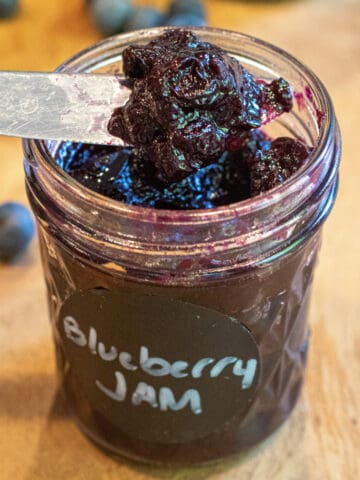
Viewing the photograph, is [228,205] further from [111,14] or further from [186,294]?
[111,14]

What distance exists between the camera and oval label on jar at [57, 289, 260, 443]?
65 centimetres

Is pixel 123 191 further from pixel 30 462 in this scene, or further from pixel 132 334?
pixel 30 462

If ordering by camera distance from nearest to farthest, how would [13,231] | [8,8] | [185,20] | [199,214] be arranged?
1. [199,214]
2. [13,231]
3. [185,20]
4. [8,8]

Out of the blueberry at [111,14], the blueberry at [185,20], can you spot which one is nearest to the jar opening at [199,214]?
the blueberry at [185,20]

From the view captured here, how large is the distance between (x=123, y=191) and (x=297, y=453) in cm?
40

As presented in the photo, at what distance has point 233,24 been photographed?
1.46 metres

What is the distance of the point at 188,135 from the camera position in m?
0.60

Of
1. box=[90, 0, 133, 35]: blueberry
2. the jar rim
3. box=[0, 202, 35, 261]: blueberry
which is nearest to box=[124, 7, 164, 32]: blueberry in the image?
box=[90, 0, 133, 35]: blueberry

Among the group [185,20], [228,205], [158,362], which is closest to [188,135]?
[228,205]

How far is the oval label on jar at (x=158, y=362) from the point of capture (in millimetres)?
650

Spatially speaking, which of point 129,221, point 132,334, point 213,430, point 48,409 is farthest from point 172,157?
point 48,409

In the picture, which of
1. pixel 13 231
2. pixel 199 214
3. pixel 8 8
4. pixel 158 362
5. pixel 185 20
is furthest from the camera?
pixel 8 8

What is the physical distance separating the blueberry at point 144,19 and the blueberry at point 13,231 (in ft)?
1.66

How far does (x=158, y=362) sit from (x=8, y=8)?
3.38 ft
